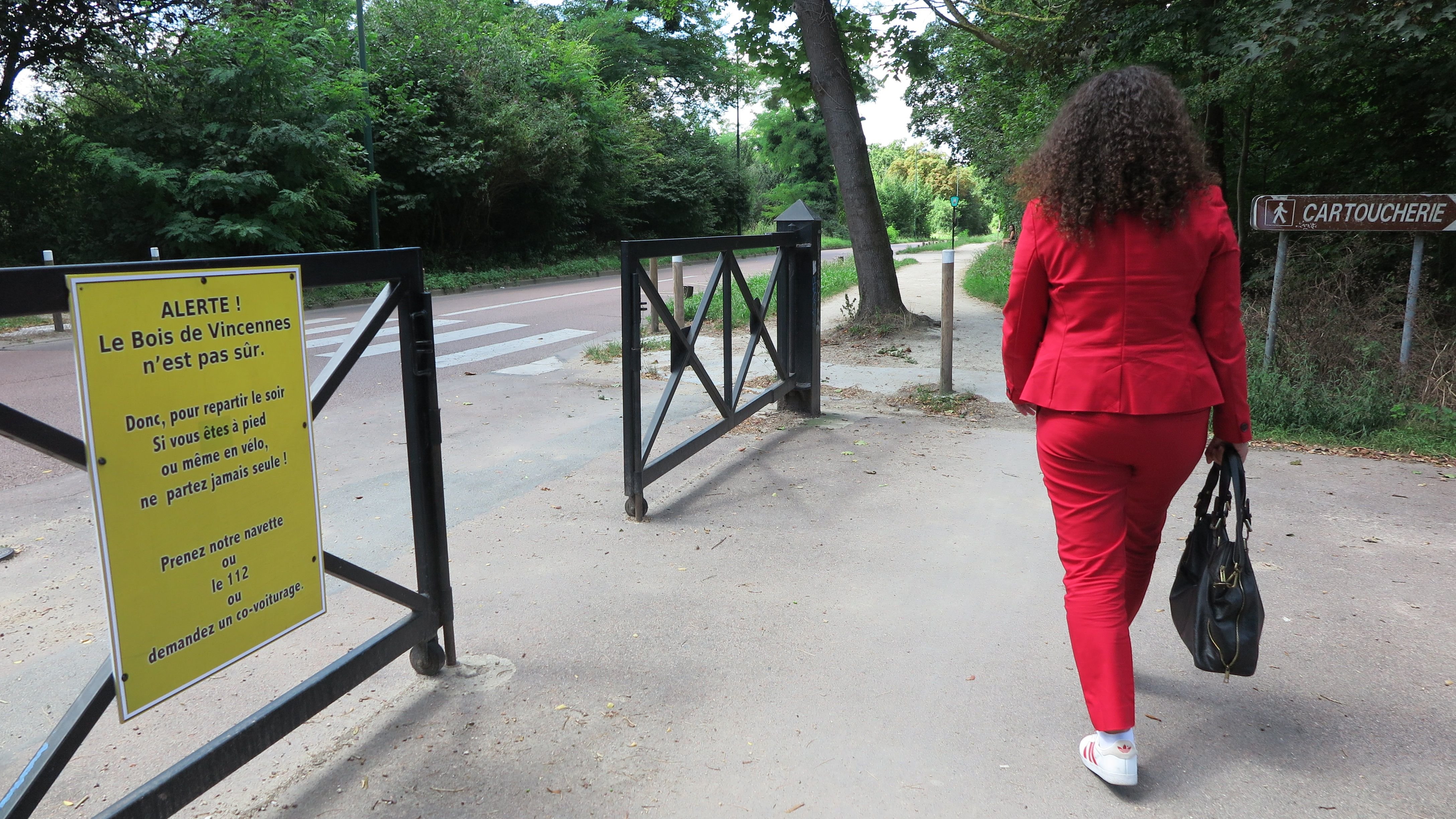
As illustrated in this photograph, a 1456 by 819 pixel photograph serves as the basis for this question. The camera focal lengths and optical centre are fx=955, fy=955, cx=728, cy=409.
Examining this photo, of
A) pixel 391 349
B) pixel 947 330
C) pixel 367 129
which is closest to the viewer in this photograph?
pixel 947 330

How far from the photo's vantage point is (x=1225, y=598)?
2658 millimetres

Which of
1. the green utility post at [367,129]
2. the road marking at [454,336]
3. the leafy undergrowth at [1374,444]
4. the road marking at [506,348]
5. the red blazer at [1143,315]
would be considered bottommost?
the leafy undergrowth at [1374,444]

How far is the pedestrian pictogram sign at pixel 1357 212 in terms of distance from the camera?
21.7 feet

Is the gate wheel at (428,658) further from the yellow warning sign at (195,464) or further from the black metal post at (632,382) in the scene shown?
the black metal post at (632,382)

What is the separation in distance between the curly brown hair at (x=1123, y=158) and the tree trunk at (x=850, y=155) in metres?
9.26

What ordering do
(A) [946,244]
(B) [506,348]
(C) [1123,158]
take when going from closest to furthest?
1. (C) [1123,158]
2. (B) [506,348]
3. (A) [946,244]

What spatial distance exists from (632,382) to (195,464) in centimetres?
274

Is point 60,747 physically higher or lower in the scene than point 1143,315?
lower

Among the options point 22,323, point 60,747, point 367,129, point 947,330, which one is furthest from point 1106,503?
point 367,129

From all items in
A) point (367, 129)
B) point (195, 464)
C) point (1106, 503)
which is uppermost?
point (367, 129)

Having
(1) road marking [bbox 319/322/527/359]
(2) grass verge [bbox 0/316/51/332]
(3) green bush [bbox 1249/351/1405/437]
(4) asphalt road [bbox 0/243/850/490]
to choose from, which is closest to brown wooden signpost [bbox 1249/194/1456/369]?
(3) green bush [bbox 1249/351/1405/437]

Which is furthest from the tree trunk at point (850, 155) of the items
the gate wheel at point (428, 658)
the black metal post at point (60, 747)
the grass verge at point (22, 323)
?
the grass verge at point (22, 323)

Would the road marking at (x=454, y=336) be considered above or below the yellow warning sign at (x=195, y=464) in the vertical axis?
below

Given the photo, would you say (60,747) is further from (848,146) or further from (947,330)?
(848,146)
